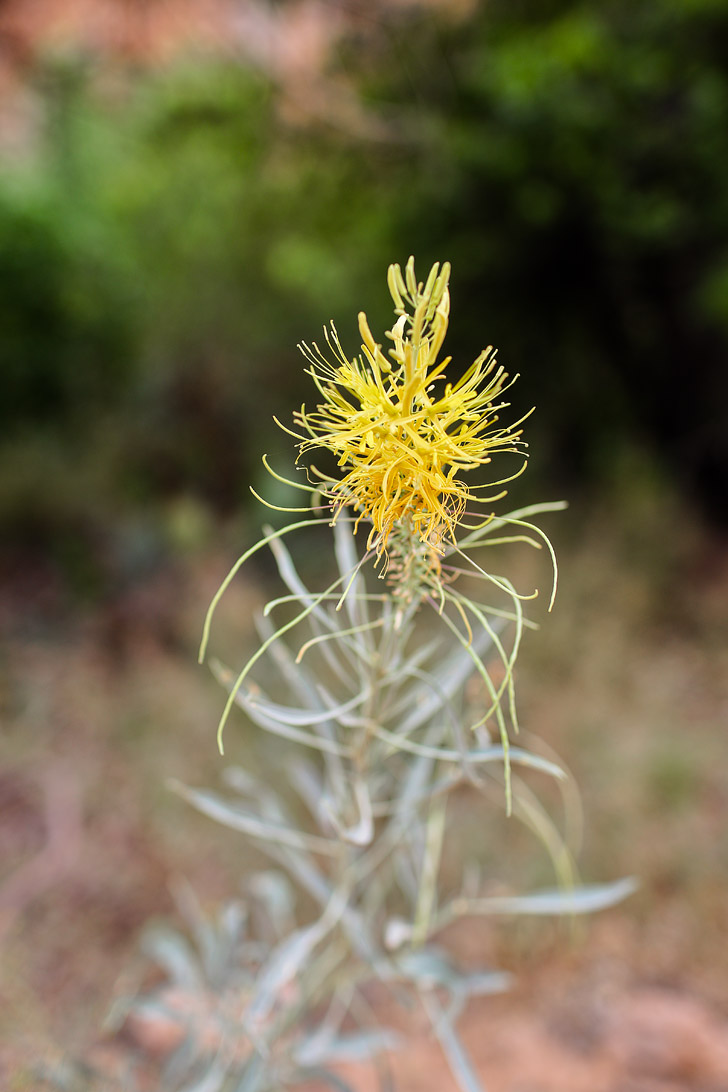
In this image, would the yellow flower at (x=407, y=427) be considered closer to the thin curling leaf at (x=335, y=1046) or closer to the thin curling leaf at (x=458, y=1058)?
the thin curling leaf at (x=458, y=1058)

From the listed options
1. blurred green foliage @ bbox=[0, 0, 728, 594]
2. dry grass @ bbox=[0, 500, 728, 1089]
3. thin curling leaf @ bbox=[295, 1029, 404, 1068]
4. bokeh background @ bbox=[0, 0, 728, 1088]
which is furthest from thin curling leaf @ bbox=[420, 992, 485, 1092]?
blurred green foliage @ bbox=[0, 0, 728, 594]

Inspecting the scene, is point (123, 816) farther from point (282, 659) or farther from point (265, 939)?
point (282, 659)

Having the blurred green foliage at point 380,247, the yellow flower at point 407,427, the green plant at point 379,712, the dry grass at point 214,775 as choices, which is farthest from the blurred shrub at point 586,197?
the yellow flower at point 407,427

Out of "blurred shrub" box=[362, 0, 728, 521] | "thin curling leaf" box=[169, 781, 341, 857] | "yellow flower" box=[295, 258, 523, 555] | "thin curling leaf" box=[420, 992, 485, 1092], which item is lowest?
"thin curling leaf" box=[420, 992, 485, 1092]

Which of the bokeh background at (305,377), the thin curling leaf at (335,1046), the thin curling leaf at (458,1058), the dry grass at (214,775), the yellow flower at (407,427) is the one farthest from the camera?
the bokeh background at (305,377)

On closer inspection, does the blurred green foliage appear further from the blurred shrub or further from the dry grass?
the dry grass

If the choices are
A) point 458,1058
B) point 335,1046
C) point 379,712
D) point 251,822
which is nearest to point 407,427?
point 379,712

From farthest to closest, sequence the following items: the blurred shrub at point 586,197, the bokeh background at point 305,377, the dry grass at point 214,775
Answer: the blurred shrub at point 586,197
the bokeh background at point 305,377
the dry grass at point 214,775

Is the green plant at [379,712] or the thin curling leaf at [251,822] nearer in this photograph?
the green plant at [379,712]

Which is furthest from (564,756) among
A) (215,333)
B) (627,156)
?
(215,333)
